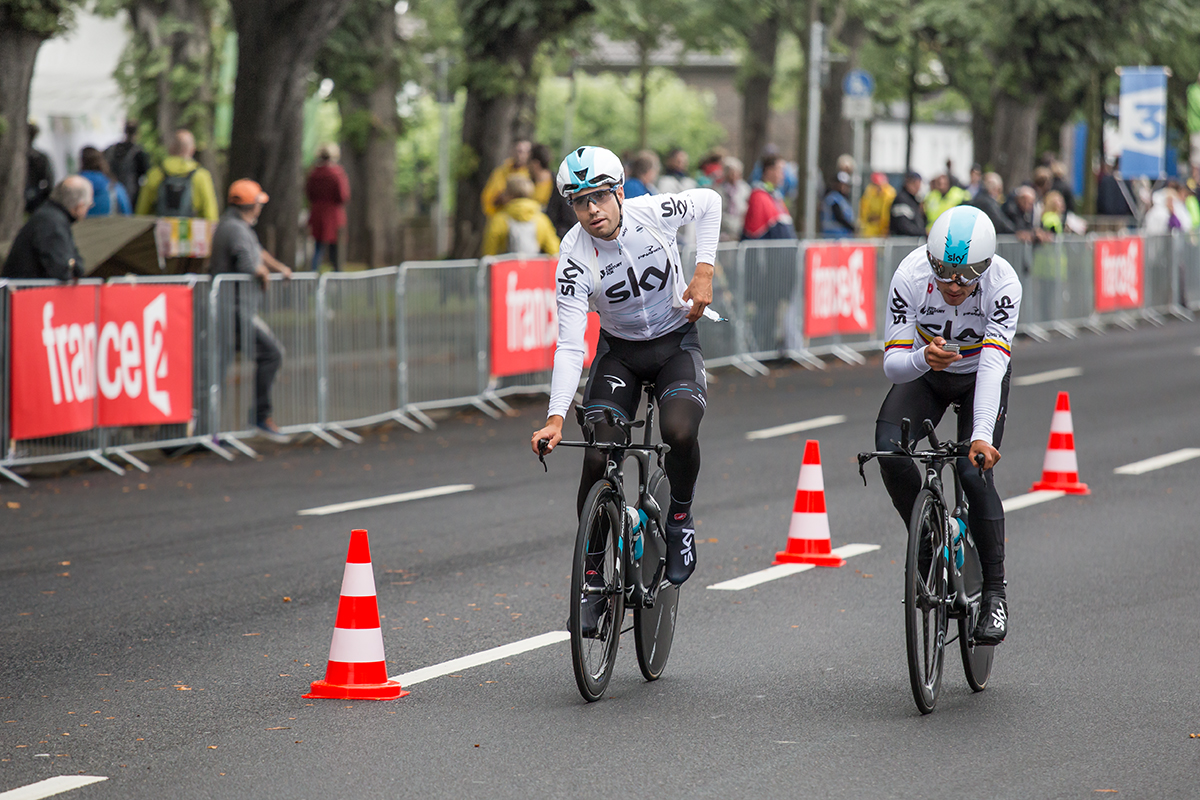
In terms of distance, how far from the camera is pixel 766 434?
15.0 meters

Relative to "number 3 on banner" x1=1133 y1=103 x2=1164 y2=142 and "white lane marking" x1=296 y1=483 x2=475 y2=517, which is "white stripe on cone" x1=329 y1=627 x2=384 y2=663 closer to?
"white lane marking" x1=296 y1=483 x2=475 y2=517

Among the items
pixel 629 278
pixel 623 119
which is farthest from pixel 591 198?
pixel 623 119

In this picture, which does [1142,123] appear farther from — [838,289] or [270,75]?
[270,75]

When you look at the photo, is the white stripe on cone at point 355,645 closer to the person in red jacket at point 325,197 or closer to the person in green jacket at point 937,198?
the person in green jacket at point 937,198

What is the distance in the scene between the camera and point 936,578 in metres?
6.41

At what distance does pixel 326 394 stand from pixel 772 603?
22.5 feet

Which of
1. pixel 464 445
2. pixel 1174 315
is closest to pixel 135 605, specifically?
pixel 464 445

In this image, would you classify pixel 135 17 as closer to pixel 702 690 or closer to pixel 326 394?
pixel 326 394

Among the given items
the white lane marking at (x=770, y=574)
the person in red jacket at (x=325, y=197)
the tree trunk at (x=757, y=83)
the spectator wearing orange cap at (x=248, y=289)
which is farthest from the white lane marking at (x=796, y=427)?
the tree trunk at (x=757, y=83)

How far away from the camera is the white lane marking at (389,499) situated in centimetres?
1121

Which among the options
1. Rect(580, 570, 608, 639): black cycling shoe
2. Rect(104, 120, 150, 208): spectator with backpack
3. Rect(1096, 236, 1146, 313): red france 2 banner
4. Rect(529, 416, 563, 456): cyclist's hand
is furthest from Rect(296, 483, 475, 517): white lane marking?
Rect(1096, 236, 1146, 313): red france 2 banner

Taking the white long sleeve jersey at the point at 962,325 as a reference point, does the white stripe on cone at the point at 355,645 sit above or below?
below

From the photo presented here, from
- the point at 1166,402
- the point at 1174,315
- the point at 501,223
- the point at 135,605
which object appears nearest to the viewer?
the point at 135,605

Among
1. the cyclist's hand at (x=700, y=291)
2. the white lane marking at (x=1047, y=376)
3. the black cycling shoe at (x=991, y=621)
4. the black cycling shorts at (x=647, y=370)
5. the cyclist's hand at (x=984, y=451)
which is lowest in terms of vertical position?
the white lane marking at (x=1047, y=376)
